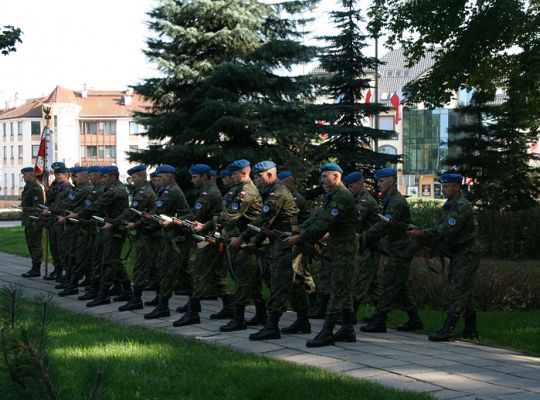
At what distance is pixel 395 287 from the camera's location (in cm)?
1027

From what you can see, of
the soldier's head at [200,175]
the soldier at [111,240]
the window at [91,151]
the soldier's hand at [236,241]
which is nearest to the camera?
the soldier's hand at [236,241]

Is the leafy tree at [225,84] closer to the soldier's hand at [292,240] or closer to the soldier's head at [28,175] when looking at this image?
the soldier's head at [28,175]

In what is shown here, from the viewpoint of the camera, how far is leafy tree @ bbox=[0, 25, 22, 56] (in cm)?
1751

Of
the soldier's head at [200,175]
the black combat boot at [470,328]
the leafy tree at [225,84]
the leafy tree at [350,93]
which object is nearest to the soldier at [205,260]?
the soldier's head at [200,175]

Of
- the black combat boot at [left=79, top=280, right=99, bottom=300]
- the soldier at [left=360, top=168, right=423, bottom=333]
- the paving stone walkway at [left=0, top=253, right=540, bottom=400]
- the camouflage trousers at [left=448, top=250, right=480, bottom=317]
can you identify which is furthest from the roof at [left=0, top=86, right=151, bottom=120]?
the camouflage trousers at [left=448, top=250, right=480, bottom=317]

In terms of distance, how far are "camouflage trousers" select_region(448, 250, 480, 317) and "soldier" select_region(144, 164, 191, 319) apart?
3942 millimetres

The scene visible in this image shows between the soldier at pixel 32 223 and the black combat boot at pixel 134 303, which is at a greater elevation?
the soldier at pixel 32 223

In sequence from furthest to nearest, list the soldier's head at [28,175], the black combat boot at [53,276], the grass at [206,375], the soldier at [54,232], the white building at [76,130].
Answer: the white building at [76,130], the soldier's head at [28,175], the black combat boot at [53,276], the soldier at [54,232], the grass at [206,375]

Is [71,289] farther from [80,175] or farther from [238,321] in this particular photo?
[238,321]

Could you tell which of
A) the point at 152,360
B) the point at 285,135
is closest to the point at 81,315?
the point at 152,360

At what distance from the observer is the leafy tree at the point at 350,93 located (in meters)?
26.7

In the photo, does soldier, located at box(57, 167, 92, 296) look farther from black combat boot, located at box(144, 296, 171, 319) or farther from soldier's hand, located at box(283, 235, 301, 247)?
soldier's hand, located at box(283, 235, 301, 247)

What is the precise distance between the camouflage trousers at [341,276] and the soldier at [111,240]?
16.3 ft

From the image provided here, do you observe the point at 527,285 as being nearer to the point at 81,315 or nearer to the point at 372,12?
the point at 81,315
